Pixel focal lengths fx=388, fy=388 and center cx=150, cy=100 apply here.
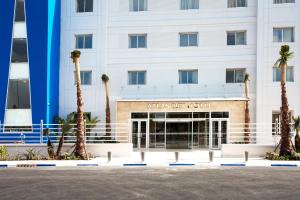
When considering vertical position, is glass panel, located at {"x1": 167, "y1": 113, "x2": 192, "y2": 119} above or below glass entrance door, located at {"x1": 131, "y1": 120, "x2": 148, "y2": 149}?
above

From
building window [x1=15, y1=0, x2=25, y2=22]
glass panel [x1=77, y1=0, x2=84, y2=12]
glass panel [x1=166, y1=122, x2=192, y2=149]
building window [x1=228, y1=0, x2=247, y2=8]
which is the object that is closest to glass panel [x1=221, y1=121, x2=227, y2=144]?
glass panel [x1=166, y1=122, x2=192, y2=149]

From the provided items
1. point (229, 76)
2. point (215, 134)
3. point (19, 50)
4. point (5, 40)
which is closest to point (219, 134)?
point (215, 134)

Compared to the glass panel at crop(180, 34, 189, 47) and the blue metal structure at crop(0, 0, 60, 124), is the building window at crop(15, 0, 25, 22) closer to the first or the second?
the blue metal structure at crop(0, 0, 60, 124)

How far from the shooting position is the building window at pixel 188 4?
103ft

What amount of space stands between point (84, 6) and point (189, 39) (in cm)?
929

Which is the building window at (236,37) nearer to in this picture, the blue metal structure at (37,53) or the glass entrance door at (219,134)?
the glass entrance door at (219,134)

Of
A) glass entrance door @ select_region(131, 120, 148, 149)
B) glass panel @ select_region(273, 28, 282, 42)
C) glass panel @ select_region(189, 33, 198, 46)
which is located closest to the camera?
glass panel @ select_region(273, 28, 282, 42)

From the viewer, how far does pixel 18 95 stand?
99.3 feet

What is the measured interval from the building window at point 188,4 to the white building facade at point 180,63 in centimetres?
8

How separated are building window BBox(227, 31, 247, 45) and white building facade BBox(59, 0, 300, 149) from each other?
0.26 feet

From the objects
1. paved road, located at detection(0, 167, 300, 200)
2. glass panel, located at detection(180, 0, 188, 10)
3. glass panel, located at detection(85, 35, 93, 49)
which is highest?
glass panel, located at detection(180, 0, 188, 10)

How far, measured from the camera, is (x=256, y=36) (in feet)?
99.2

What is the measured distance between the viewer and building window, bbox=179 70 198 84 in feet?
101

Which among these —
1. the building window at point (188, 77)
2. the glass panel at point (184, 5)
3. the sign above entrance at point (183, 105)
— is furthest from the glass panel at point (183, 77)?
the glass panel at point (184, 5)
